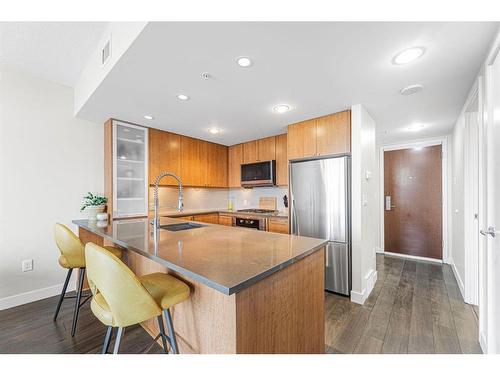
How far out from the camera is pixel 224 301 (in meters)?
0.98

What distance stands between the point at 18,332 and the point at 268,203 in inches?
137

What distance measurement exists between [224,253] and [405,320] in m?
1.99

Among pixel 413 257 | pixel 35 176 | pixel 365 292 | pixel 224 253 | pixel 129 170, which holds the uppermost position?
pixel 129 170

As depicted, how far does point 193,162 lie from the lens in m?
3.85

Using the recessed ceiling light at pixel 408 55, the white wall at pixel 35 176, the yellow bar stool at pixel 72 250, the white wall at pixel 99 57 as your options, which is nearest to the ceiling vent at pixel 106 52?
the white wall at pixel 99 57

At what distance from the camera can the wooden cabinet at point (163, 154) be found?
325cm

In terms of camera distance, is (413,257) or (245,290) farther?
(413,257)

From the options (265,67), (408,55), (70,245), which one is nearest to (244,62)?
(265,67)

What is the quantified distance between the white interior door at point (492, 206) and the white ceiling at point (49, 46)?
2.84 metres

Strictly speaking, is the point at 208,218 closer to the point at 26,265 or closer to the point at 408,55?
the point at 26,265

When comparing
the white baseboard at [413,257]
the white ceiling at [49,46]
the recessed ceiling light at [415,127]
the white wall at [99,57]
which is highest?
the white ceiling at [49,46]

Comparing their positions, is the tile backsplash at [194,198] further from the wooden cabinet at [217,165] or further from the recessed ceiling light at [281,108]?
the recessed ceiling light at [281,108]

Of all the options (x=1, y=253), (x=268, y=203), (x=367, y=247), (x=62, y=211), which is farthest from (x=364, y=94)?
(x=1, y=253)
